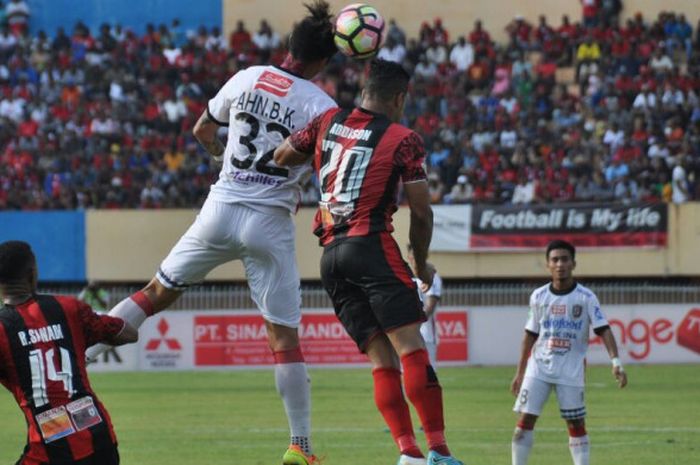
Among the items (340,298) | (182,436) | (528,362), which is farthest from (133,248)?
(340,298)

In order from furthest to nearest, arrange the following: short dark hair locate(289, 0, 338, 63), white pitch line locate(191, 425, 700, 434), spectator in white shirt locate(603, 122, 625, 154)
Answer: spectator in white shirt locate(603, 122, 625, 154), white pitch line locate(191, 425, 700, 434), short dark hair locate(289, 0, 338, 63)

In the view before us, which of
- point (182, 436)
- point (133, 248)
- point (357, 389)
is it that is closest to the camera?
point (182, 436)

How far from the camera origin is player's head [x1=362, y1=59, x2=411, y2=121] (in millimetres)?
8398

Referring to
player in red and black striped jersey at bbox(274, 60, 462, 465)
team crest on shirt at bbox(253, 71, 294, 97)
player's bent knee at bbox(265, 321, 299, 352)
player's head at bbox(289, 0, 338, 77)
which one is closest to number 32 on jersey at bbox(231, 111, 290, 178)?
team crest on shirt at bbox(253, 71, 294, 97)

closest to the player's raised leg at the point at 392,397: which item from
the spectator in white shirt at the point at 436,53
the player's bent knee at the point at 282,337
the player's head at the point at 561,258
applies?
the player's bent knee at the point at 282,337

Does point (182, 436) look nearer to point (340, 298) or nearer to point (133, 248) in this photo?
point (340, 298)

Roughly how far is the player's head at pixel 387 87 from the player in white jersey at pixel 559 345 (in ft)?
11.9

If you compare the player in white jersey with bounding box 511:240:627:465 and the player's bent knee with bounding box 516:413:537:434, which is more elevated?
the player in white jersey with bounding box 511:240:627:465

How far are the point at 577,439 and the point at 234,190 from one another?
3.66 meters

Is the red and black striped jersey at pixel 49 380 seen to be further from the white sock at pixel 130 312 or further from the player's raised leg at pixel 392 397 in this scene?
the player's raised leg at pixel 392 397

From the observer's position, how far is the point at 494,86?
1433 inches

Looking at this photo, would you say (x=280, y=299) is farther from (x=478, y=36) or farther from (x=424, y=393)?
(x=478, y=36)

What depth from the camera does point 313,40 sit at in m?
9.32

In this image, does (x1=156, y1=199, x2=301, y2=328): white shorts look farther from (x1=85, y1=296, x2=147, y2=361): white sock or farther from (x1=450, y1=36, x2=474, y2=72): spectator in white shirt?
(x1=450, y1=36, x2=474, y2=72): spectator in white shirt
